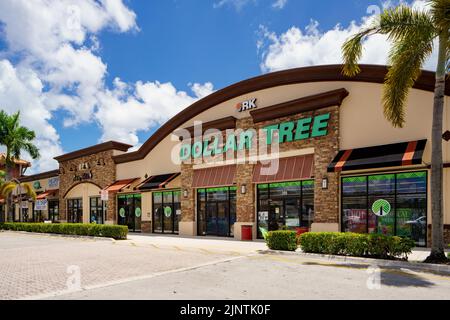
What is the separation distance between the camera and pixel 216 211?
23.0 metres

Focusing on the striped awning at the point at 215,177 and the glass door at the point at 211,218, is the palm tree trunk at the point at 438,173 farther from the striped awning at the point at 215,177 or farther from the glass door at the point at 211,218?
the glass door at the point at 211,218

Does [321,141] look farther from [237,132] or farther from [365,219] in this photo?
[237,132]

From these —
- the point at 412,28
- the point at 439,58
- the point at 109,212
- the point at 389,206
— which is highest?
the point at 412,28

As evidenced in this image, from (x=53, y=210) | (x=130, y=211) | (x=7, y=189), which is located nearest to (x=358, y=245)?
(x=130, y=211)

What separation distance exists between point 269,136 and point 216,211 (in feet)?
20.2

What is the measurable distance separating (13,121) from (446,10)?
40330 mm

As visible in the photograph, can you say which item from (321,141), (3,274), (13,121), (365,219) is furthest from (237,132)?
(13,121)

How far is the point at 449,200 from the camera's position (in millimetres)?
14422

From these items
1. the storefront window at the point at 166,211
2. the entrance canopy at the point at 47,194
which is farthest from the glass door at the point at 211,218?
the entrance canopy at the point at 47,194

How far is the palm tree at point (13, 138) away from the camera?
38.1 metres

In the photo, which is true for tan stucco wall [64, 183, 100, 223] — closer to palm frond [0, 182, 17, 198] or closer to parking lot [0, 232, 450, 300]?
palm frond [0, 182, 17, 198]

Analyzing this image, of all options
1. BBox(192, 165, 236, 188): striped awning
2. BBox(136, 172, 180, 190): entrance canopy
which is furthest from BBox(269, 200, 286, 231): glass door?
BBox(136, 172, 180, 190): entrance canopy
